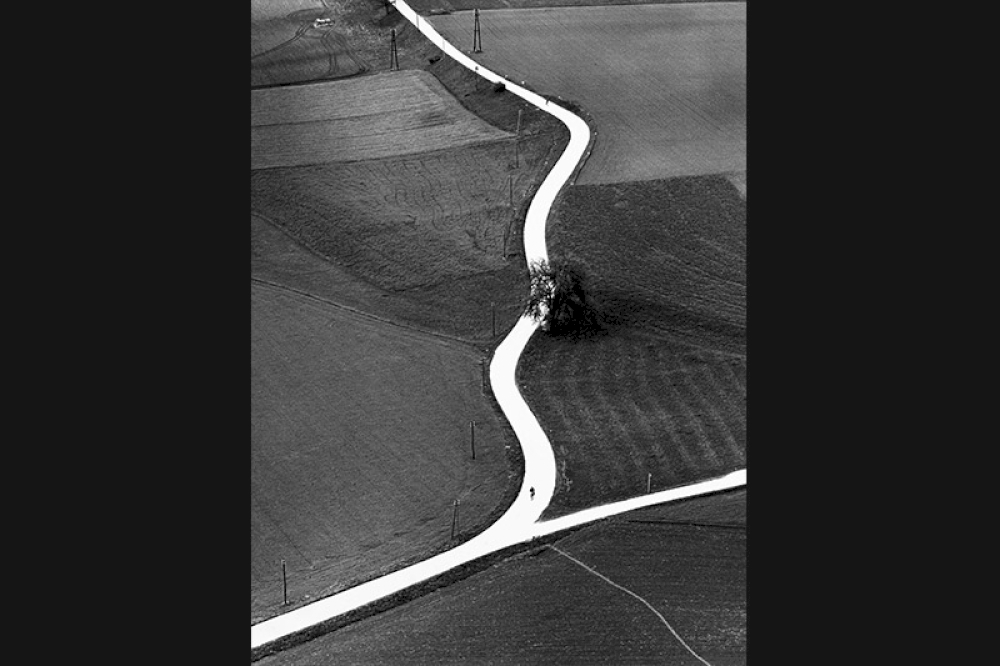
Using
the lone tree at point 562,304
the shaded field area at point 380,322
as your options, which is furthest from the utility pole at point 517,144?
the lone tree at point 562,304

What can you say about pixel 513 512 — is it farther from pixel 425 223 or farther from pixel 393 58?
pixel 393 58

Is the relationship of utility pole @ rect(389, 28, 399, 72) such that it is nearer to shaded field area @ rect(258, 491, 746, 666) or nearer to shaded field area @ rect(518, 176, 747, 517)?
shaded field area @ rect(518, 176, 747, 517)

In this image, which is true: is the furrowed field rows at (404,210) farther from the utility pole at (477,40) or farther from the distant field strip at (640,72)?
the utility pole at (477,40)

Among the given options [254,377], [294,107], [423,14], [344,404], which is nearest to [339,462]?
[344,404]

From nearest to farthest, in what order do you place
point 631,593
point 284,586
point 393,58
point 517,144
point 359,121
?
1. point 631,593
2. point 284,586
3. point 517,144
4. point 359,121
5. point 393,58

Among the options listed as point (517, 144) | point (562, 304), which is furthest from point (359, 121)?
point (562, 304)

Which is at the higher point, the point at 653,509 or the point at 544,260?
the point at 544,260

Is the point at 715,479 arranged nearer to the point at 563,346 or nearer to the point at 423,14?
the point at 563,346
